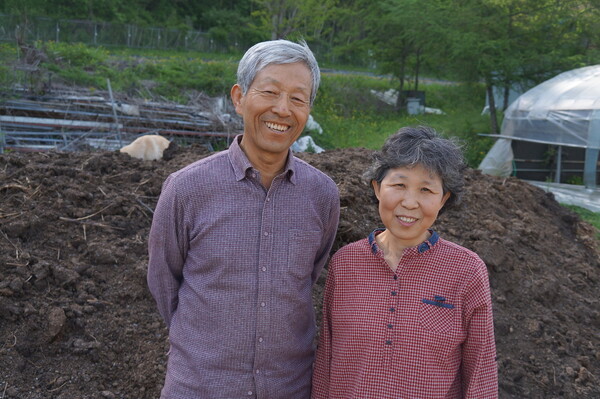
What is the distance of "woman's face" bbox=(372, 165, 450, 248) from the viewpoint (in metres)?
1.97

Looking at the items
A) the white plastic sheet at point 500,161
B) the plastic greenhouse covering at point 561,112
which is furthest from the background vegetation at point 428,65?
the plastic greenhouse covering at point 561,112

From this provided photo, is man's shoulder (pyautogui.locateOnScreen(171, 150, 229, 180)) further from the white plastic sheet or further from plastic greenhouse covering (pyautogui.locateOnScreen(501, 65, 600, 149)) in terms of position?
the white plastic sheet

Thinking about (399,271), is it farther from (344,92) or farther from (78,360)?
(344,92)

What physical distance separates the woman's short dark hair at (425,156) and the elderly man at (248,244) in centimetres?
29

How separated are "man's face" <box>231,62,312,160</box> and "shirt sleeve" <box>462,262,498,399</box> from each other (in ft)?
2.50

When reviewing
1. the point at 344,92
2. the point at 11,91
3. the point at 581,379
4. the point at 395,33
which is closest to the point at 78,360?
the point at 581,379

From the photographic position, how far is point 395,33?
2172 cm

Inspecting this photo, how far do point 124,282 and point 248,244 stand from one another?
214cm

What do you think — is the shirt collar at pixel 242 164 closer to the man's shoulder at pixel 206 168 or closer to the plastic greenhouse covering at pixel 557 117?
the man's shoulder at pixel 206 168

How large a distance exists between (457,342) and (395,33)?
68.9ft

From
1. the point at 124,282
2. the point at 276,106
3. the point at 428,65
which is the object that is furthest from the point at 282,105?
the point at 428,65

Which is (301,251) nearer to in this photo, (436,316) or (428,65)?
(436,316)

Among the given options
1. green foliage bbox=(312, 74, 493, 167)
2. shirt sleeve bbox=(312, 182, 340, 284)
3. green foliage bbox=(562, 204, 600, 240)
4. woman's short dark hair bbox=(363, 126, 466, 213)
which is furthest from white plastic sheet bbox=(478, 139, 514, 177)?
woman's short dark hair bbox=(363, 126, 466, 213)

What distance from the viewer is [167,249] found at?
81.2 inches
